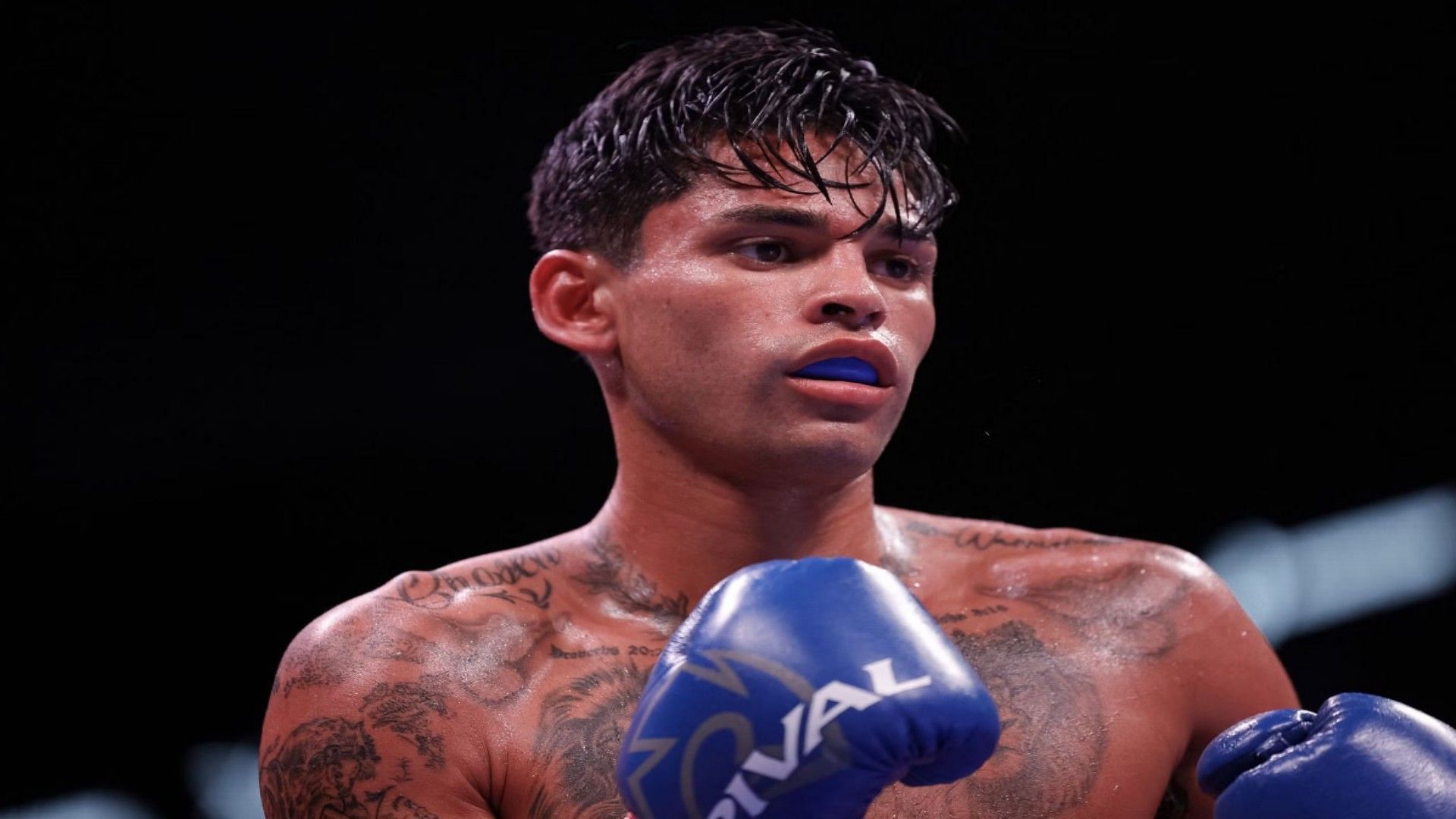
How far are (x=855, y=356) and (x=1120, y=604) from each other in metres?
0.59

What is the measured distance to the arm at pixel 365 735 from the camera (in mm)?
1811

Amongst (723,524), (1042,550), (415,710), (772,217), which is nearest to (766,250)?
(772,217)

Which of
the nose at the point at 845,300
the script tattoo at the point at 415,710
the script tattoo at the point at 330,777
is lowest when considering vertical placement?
the script tattoo at the point at 330,777

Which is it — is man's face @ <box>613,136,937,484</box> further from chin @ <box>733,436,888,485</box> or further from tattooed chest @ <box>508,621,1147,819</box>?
tattooed chest @ <box>508,621,1147,819</box>

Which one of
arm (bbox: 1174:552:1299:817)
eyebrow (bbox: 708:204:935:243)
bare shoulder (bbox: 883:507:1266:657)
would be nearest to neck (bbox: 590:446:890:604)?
bare shoulder (bbox: 883:507:1266:657)

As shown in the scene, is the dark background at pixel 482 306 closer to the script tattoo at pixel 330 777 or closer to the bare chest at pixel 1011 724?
the bare chest at pixel 1011 724

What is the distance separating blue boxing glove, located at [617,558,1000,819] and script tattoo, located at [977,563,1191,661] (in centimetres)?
63

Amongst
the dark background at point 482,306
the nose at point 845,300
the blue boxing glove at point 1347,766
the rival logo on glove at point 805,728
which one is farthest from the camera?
the dark background at point 482,306

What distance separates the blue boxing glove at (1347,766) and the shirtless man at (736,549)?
25 centimetres

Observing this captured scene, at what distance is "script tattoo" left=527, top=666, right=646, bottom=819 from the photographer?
186cm

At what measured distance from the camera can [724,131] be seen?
85.8 inches

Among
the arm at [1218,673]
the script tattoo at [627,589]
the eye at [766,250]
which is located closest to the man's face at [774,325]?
the eye at [766,250]

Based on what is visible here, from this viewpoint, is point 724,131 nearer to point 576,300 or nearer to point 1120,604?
point 576,300

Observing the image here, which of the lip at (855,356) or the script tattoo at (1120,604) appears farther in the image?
the script tattoo at (1120,604)
